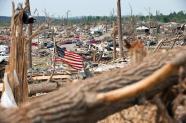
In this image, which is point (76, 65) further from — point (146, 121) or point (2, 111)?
point (2, 111)

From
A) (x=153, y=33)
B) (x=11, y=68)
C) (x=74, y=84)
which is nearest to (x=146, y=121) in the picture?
(x=74, y=84)

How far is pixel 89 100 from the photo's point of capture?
3855 mm

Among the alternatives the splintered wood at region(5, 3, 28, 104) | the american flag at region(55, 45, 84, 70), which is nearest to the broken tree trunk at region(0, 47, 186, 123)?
the splintered wood at region(5, 3, 28, 104)

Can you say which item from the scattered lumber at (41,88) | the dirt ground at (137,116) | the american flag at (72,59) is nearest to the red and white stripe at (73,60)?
the american flag at (72,59)

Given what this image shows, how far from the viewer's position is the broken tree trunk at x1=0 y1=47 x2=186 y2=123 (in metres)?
3.82

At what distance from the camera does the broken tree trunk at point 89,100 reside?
3824 millimetres

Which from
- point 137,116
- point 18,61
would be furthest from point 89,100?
point 18,61

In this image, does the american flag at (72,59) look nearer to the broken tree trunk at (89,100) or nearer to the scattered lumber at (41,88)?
the scattered lumber at (41,88)

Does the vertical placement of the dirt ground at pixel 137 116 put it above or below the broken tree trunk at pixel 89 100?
below

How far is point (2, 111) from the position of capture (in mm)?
4059

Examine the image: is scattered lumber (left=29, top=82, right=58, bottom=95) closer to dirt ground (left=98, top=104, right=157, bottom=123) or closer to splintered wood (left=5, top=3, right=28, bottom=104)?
splintered wood (left=5, top=3, right=28, bottom=104)

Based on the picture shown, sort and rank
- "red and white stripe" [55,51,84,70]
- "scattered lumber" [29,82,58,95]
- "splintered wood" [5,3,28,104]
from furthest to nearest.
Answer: "red and white stripe" [55,51,84,70] → "scattered lumber" [29,82,58,95] → "splintered wood" [5,3,28,104]

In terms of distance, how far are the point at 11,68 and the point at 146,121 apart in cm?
284

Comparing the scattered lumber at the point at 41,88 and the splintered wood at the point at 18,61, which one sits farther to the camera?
the scattered lumber at the point at 41,88
